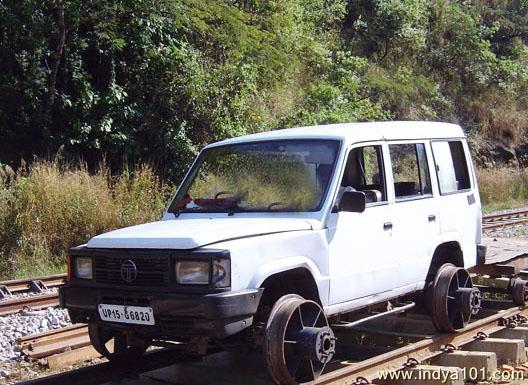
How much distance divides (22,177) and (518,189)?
18.8 m

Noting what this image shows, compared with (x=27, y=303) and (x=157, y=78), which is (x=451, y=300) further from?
(x=157, y=78)

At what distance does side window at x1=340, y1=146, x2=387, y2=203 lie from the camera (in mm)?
6316

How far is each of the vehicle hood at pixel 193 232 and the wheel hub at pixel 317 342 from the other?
75cm

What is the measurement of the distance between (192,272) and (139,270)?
1.46 feet

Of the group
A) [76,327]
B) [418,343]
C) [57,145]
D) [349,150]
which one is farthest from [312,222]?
[57,145]

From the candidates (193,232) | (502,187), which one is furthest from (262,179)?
(502,187)

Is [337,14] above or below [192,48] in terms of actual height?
above

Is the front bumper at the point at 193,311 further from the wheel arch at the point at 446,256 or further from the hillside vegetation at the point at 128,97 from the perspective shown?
the hillside vegetation at the point at 128,97

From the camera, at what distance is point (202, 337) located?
4.86 metres

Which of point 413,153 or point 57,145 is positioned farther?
point 57,145

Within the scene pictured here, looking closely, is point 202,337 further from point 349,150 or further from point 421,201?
point 421,201

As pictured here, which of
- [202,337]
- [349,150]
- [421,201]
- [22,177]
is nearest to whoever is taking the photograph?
[202,337]

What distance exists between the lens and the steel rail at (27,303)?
8.97 metres

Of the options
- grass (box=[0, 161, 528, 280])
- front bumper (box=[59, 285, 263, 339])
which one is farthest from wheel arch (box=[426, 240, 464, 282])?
grass (box=[0, 161, 528, 280])
